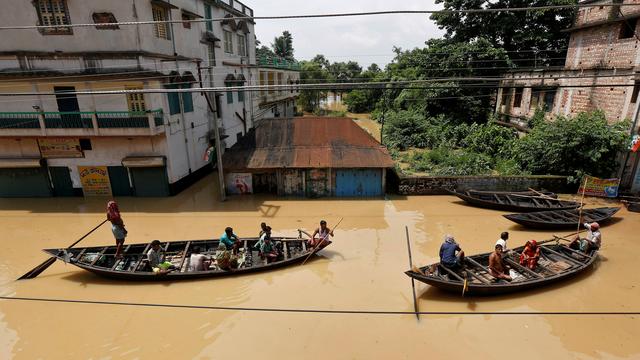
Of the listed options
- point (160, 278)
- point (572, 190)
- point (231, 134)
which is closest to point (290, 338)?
point (160, 278)

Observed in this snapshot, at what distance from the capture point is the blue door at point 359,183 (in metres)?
19.0

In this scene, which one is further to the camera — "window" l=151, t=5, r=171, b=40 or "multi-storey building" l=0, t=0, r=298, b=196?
"window" l=151, t=5, r=171, b=40

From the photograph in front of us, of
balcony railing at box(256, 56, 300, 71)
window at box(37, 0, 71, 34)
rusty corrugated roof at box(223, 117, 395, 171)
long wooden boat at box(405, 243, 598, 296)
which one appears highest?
window at box(37, 0, 71, 34)

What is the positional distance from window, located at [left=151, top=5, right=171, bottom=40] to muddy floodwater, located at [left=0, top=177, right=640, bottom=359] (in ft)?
34.0

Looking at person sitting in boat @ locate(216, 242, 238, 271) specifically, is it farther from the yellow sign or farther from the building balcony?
the yellow sign

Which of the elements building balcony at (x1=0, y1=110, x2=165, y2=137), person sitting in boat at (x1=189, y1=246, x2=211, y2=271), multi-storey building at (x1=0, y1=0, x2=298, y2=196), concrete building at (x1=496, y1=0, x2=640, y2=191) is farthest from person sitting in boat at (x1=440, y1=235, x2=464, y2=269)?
building balcony at (x1=0, y1=110, x2=165, y2=137)

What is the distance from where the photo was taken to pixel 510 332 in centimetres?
914

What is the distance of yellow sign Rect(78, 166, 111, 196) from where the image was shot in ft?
62.4

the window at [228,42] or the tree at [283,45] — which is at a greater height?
the tree at [283,45]

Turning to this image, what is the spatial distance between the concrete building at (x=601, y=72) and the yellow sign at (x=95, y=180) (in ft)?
73.1

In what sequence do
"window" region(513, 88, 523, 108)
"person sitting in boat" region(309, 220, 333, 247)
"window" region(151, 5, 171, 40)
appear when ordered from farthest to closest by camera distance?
"window" region(513, 88, 523, 108)
"window" region(151, 5, 171, 40)
"person sitting in boat" region(309, 220, 333, 247)

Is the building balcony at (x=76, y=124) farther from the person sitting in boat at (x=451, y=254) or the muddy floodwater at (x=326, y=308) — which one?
the person sitting in boat at (x=451, y=254)

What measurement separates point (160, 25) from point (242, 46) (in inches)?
497

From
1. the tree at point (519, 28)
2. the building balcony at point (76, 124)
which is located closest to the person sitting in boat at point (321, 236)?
the building balcony at point (76, 124)
